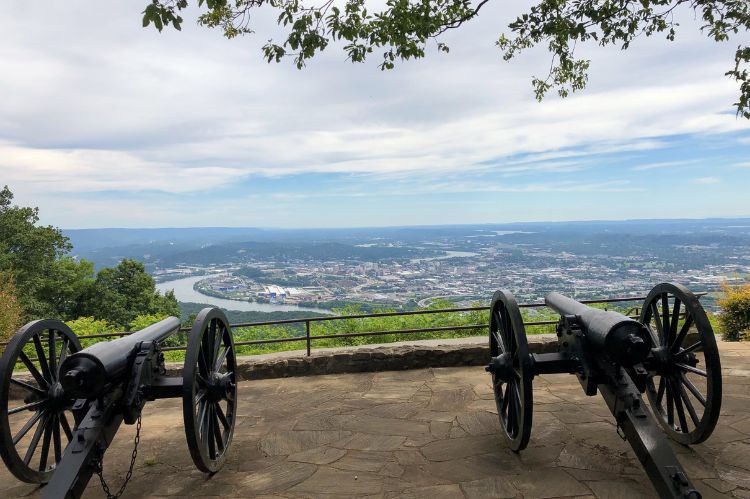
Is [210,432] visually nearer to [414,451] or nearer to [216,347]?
[216,347]

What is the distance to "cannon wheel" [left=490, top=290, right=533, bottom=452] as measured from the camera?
3670mm

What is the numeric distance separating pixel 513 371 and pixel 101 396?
306 centimetres

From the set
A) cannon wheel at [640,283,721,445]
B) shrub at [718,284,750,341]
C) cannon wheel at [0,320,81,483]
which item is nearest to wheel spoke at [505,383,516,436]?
cannon wheel at [640,283,721,445]

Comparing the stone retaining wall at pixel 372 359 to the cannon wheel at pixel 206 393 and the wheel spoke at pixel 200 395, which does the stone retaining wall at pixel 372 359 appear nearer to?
the cannon wheel at pixel 206 393

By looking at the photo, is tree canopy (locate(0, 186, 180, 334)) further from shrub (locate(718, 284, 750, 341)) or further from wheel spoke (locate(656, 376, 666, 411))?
wheel spoke (locate(656, 376, 666, 411))

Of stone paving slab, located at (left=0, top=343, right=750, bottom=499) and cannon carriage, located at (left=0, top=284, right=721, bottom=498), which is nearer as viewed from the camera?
cannon carriage, located at (left=0, top=284, right=721, bottom=498)

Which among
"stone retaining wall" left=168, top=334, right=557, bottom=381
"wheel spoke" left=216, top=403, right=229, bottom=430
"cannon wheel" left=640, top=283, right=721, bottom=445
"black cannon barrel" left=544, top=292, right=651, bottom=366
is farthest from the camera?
"stone retaining wall" left=168, top=334, right=557, bottom=381

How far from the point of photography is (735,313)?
887cm

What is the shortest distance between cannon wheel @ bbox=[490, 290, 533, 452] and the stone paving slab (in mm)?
214

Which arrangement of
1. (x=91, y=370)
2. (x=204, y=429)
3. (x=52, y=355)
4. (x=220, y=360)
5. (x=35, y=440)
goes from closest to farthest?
(x=91, y=370), (x=35, y=440), (x=204, y=429), (x=52, y=355), (x=220, y=360)

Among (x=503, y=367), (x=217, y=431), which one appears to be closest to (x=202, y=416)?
(x=217, y=431)

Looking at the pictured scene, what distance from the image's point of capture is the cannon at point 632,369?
10.6 feet

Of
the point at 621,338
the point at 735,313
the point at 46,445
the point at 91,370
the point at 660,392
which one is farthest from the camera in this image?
the point at 735,313

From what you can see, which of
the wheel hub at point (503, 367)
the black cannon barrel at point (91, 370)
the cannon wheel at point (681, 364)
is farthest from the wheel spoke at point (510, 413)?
the black cannon barrel at point (91, 370)
